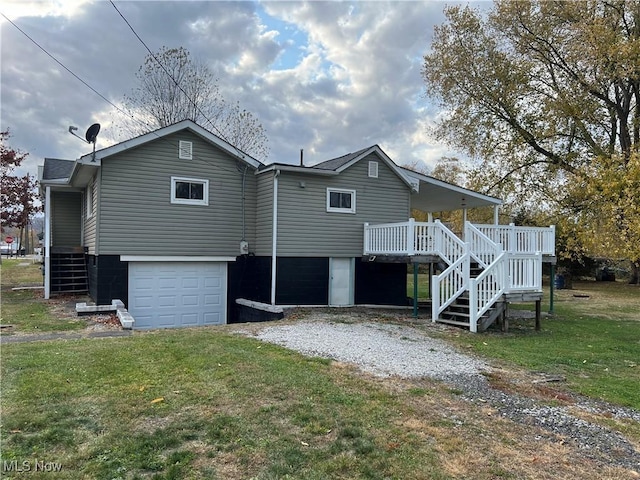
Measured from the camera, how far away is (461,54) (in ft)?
65.9

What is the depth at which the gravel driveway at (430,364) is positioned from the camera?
3938 mm

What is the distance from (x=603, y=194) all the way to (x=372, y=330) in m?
6.64

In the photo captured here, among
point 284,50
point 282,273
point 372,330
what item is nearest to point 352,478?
point 372,330

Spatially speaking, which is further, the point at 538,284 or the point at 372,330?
the point at 538,284

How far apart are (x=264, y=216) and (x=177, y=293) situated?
11.1 feet

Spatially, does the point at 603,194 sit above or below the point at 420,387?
above

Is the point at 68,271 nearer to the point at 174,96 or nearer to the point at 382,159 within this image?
the point at 382,159

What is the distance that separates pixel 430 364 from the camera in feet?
21.5

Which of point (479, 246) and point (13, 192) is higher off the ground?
point (13, 192)

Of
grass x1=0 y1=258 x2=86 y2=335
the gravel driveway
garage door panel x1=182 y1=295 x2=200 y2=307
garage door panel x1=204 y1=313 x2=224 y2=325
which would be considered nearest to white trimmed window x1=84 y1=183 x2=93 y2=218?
grass x1=0 y1=258 x2=86 y2=335

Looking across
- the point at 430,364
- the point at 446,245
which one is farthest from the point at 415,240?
the point at 430,364

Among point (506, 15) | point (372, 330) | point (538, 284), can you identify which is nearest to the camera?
point (372, 330)

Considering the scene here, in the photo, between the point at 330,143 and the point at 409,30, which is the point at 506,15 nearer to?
the point at 409,30

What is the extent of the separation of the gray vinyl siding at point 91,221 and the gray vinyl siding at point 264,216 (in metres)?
4.44
